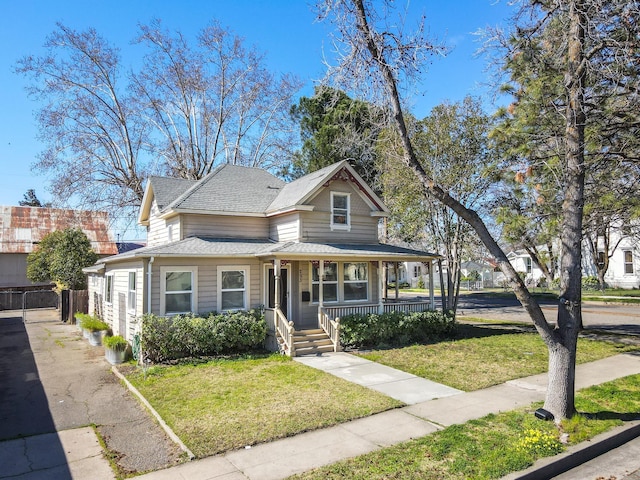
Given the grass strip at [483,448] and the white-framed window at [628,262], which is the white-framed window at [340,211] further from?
the white-framed window at [628,262]

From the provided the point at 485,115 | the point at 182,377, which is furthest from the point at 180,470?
the point at 485,115

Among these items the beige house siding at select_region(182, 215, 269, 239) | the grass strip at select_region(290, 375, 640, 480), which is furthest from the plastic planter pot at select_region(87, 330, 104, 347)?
the grass strip at select_region(290, 375, 640, 480)

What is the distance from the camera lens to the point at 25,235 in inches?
1313

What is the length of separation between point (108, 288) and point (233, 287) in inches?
277

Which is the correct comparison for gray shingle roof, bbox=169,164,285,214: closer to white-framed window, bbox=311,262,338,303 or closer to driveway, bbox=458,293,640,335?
white-framed window, bbox=311,262,338,303

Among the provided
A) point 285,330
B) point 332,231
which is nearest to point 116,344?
point 285,330

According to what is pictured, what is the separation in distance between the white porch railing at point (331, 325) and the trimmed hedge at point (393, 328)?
0.26 m

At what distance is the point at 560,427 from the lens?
6676mm

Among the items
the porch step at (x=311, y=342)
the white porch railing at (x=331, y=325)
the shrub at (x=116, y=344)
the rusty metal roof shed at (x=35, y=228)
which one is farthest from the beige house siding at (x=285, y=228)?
the rusty metal roof shed at (x=35, y=228)

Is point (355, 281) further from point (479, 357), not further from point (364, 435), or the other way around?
point (364, 435)

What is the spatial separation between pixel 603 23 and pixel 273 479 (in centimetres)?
916

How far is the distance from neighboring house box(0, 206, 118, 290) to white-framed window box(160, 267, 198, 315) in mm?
20497

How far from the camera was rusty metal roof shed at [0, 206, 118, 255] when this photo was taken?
3225 centimetres

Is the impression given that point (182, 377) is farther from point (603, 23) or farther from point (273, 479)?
point (603, 23)
